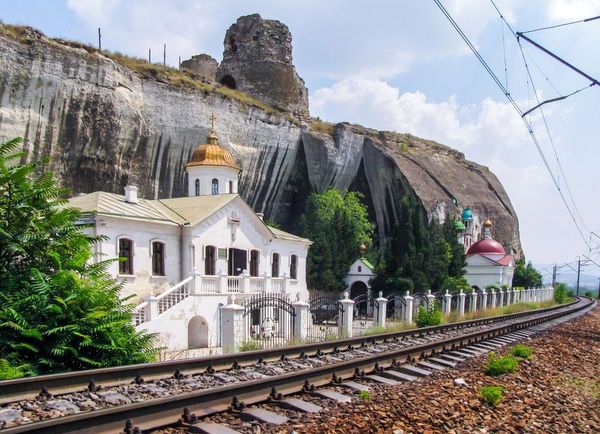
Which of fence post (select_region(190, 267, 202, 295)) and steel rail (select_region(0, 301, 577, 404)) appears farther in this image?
fence post (select_region(190, 267, 202, 295))

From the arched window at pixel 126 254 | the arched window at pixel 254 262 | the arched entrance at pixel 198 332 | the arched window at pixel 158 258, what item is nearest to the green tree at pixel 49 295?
the arched window at pixel 126 254

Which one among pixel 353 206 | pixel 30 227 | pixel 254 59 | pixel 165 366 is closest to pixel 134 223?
pixel 30 227

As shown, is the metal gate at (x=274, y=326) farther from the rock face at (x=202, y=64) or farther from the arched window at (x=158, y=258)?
the rock face at (x=202, y=64)

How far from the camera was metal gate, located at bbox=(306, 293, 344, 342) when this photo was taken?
18384mm

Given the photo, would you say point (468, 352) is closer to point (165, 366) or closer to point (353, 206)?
point (165, 366)

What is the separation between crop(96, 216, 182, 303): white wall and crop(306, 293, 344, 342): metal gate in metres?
6.29

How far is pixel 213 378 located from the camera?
846 cm

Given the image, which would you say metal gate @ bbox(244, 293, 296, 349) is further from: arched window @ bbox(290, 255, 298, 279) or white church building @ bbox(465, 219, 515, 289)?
white church building @ bbox(465, 219, 515, 289)

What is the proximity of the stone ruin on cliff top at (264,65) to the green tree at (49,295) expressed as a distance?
127ft

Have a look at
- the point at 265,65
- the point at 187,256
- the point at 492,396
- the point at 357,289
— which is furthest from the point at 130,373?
the point at 265,65

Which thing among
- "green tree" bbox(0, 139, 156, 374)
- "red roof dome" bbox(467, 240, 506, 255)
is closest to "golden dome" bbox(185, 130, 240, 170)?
"green tree" bbox(0, 139, 156, 374)

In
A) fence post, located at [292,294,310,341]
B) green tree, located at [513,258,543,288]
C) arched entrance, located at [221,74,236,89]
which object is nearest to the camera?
fence post, located at [292,294,310,341]

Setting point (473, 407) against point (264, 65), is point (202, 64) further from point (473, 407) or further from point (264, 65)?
point (473, 407)

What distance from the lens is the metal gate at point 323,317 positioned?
18.4m
